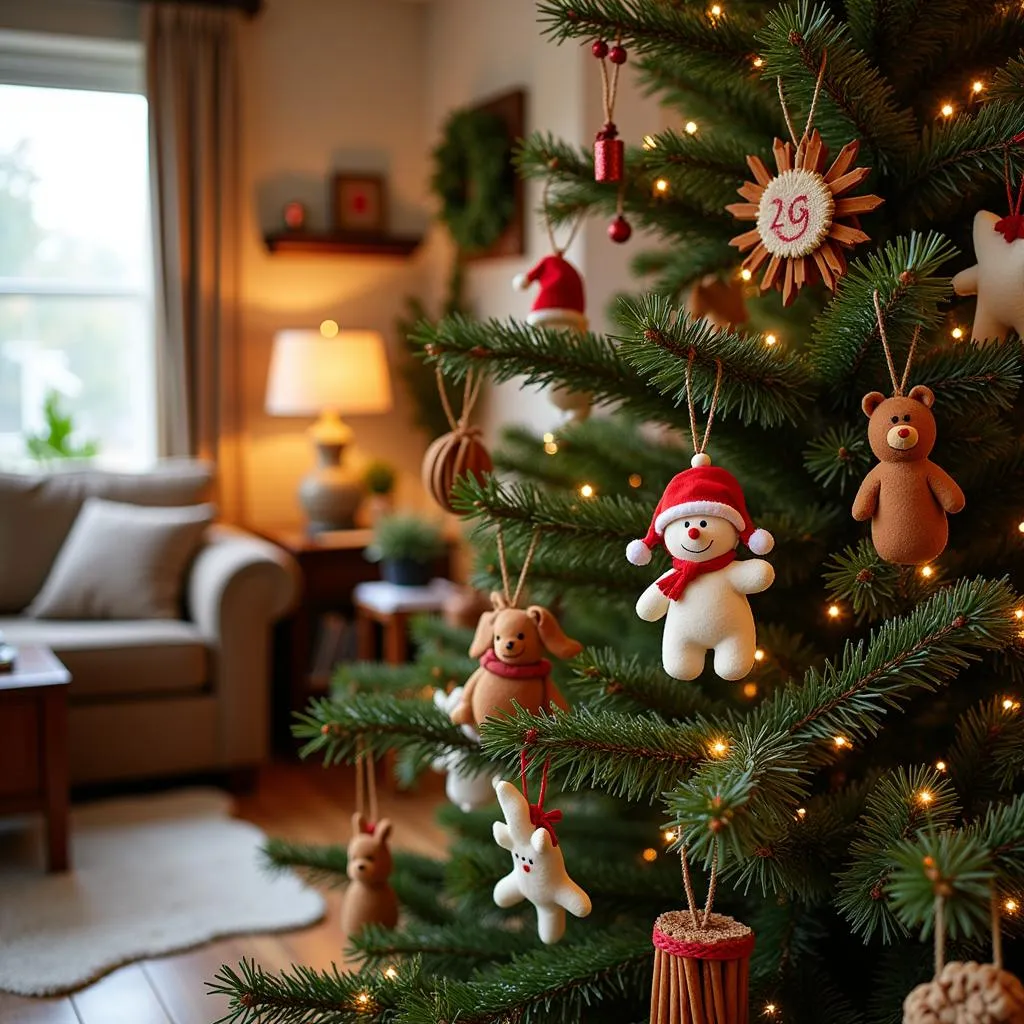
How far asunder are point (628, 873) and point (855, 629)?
0.43 meters

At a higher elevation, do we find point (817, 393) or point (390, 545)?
point (817, 393)

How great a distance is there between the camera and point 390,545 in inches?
149

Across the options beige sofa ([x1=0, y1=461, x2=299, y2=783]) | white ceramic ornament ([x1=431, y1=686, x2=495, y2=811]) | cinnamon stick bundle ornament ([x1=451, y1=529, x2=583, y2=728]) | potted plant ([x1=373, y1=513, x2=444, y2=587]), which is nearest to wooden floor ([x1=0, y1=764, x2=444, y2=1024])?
beige sofa ([x1=0, y1=461, x2=299, y2=783])

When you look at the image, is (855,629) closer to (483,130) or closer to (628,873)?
(628,873)

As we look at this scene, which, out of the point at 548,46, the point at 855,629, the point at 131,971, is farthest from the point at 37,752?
the point at 548,46

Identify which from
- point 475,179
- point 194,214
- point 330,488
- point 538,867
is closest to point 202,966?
point 538,867

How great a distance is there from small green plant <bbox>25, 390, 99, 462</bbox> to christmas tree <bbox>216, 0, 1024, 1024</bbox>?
9.71ft

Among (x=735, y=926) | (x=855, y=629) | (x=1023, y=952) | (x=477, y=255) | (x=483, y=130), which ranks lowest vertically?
(x=1023, y=952)

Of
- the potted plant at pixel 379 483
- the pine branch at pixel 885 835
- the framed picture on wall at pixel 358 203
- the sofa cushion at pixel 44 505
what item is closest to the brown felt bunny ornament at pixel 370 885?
the pine branch at pixel 885 835

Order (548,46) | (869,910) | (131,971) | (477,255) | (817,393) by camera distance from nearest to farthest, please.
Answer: (869,910) < (817,393) < (131,971) < (548,46) < (477,255)

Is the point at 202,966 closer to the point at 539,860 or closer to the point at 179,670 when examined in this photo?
the point at 179,670

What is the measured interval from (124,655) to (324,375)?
3.91ft

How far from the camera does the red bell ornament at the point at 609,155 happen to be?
1378 mm

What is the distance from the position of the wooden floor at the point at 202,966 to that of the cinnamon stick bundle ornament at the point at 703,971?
41.7 inches
